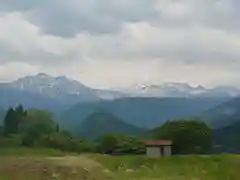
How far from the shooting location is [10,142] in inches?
3563

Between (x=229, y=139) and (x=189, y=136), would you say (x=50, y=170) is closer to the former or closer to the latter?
(x=189, y=136)

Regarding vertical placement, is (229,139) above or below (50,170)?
above

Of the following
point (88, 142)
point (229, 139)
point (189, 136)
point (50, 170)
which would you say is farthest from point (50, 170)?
point (229, 139)

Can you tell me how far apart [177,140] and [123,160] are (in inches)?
1291

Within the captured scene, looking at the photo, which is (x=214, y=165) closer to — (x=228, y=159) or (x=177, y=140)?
(x=228, y=159)

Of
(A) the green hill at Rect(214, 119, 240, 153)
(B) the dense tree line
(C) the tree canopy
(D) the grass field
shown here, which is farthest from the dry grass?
(A) the green hill at Rect(214, 119, 240, 153)

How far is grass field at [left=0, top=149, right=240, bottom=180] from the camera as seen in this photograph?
3788 centimetres

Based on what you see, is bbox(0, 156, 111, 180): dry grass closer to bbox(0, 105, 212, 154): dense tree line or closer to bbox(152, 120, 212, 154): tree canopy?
bbox(0, 105, 212, 154): dense tree line

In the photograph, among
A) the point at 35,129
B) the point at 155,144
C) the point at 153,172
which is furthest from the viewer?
the point at 35,129

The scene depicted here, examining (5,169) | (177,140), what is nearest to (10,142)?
(177,140)

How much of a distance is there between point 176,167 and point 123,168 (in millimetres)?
4094

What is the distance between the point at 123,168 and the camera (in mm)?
43312

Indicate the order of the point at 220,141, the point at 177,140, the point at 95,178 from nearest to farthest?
1. the point at 95,178
2. the point at 177,140
3. the point at 220,141

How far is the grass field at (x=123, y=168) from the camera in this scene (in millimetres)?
37875
